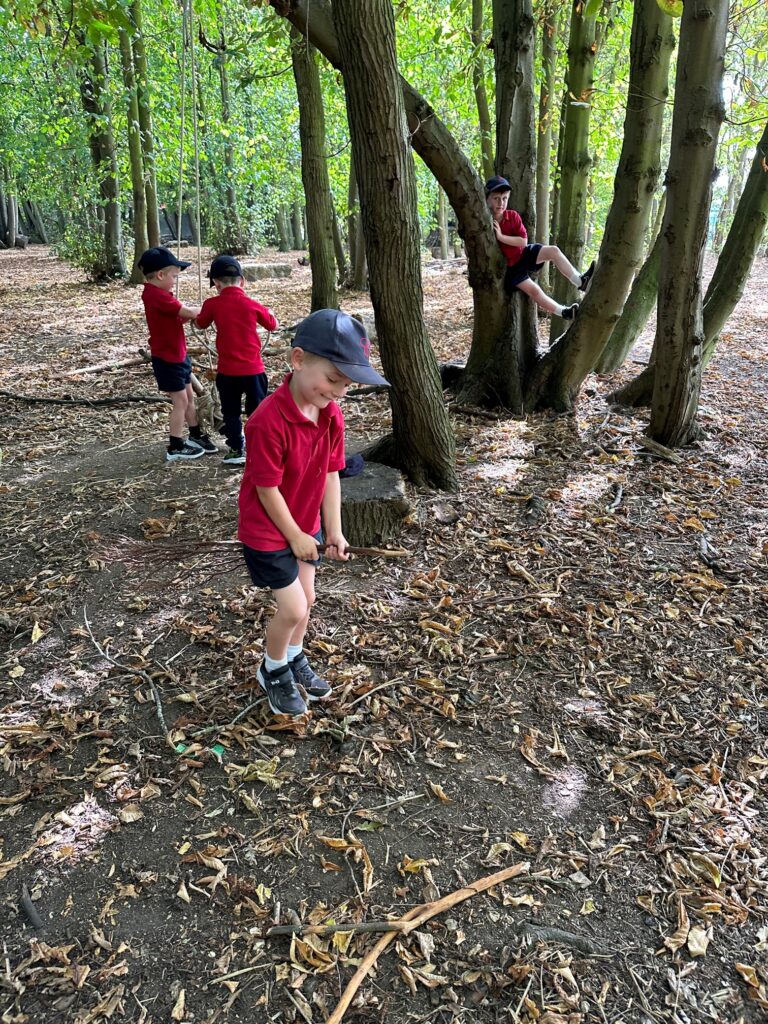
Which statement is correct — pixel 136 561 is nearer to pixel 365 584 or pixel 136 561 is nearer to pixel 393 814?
pixel 365 584

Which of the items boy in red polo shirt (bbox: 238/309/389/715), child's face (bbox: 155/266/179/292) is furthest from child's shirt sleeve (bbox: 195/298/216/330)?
boy in red polo shirt (bbox: 238/309/389/715)

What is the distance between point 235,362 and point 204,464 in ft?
2.98

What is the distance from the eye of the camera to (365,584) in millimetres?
3957

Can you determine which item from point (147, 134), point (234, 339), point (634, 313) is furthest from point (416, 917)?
point (147, 134)

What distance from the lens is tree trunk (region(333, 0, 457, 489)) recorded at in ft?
12.8

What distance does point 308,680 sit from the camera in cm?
307

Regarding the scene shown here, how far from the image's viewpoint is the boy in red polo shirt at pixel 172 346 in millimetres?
5184

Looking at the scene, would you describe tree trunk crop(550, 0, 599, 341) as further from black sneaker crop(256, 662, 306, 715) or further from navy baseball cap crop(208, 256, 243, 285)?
black sneaker crop(256, 662, 306, 715)

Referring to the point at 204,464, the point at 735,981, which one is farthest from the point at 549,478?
the point at 735,981

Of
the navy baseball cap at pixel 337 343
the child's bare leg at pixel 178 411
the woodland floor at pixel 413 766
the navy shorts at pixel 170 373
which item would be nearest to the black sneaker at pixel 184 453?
the child's bare leg at pixel 178 411

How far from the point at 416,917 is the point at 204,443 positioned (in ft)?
15.1

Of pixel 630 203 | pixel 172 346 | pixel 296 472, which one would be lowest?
pixel 296 472

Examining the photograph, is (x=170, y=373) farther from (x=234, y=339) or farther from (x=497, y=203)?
(x=497, y=203)

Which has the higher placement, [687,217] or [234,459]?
[687,217]
